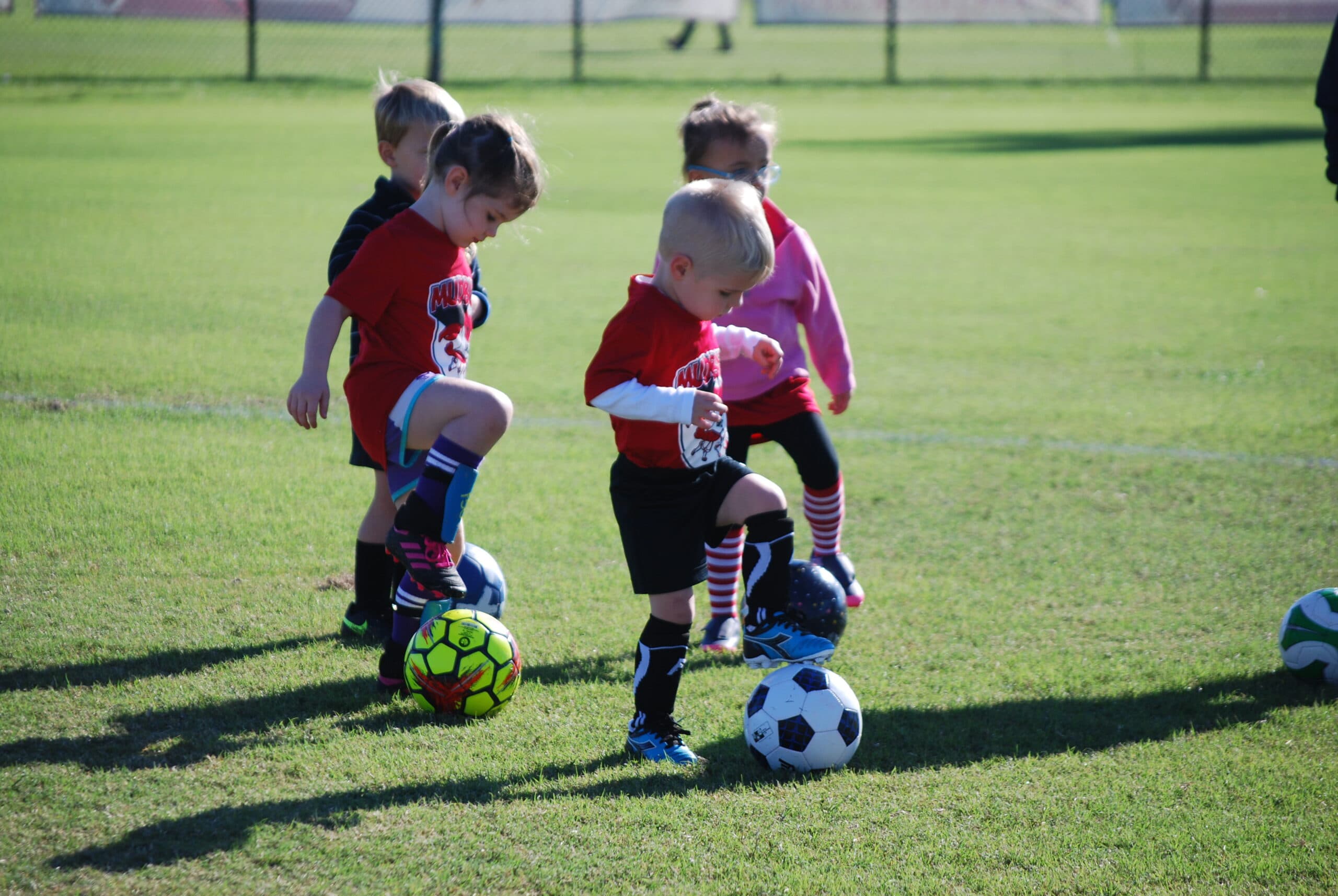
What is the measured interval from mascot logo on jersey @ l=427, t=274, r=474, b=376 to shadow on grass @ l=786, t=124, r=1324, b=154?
16.4 metres

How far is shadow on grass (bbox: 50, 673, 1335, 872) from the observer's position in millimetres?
2787

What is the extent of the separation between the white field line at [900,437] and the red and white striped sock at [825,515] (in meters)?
2.09

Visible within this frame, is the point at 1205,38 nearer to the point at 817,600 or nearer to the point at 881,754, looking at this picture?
the point at 817,600

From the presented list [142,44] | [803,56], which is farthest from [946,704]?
[803,56]

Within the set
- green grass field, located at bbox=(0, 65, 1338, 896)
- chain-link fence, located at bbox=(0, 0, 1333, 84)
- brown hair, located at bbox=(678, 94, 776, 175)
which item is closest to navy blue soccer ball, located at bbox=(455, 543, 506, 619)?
green grass field, located at bbox=(0, 65, 1338, 896)

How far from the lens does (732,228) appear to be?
3129 millimetres

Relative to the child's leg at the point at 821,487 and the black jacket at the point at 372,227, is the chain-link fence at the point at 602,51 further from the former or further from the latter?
the child's leg at the point at 821,487

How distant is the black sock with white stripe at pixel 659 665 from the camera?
131 inches

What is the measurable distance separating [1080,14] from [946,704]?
121 feet

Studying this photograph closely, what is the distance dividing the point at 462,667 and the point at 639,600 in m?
1.17

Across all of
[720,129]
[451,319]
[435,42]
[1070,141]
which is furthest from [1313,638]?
[435,42]

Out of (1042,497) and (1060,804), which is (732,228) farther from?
(1042,497)

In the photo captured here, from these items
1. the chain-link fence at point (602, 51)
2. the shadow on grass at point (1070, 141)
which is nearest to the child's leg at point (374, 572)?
the shadow on grass at point (1070, 141)

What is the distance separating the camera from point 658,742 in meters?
3.34
